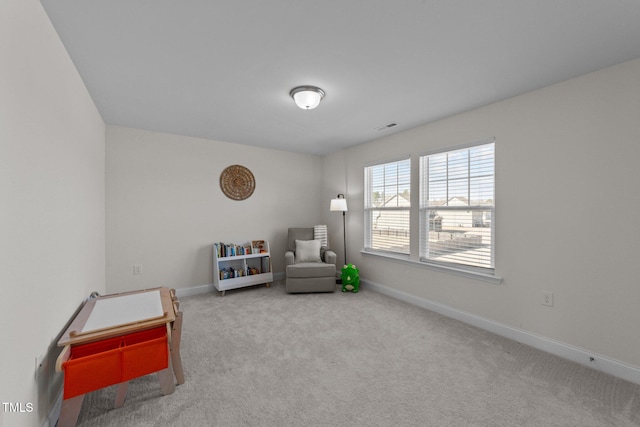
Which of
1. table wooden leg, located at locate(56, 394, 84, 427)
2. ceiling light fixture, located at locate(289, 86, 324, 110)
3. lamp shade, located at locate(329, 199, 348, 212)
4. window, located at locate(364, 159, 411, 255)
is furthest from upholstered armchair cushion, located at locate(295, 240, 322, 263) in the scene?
table wooden leg, located at locate(56, 394, 84, 427)

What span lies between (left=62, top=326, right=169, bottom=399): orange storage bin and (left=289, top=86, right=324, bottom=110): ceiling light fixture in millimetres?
2197

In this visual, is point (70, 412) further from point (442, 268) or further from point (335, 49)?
point (442, 268)

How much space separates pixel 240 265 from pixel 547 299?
4008 millimetres

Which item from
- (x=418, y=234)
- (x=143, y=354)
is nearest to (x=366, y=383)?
(x=143, y=354)

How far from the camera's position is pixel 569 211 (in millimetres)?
2336

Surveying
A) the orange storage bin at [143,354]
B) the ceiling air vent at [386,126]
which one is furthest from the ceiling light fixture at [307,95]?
the orange storage bin at [143,354]

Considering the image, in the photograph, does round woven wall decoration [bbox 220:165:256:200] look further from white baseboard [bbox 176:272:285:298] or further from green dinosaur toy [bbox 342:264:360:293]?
green dinosaur toy [bbox 342:264:360:293]

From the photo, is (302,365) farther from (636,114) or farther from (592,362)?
(636,114)

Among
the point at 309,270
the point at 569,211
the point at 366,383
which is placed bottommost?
the point at 366,383

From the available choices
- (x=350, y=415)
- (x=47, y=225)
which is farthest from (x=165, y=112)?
(x=350, y=415)

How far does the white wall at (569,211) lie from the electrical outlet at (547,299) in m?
0.04

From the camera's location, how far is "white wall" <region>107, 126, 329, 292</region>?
358cm

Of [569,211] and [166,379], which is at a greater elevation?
[569,211]

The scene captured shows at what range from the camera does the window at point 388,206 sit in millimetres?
3883
